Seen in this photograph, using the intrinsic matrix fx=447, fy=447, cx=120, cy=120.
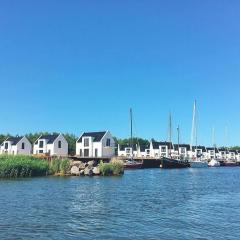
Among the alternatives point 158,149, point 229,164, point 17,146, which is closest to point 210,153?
point 158,149

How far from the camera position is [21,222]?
2358 centimetres

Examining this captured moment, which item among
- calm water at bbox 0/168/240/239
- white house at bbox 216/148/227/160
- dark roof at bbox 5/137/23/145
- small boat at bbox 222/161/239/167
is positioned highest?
dark roof at bbox 5/137/23/145

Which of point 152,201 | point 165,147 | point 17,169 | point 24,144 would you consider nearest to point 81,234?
point 152,201

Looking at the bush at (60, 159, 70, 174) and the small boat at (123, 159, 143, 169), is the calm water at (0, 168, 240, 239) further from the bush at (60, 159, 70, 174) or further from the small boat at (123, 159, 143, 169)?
the small boat at (123, 159, 143, 169)

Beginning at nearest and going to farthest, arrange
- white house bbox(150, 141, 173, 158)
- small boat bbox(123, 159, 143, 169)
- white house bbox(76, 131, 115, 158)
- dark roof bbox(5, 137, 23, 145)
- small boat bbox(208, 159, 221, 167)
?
1. small boat bbox(123, 159, 143, 169)
2. white house bbox(76, 131, 115, 158)
3. dark roof bbox(5, 137, 23, 145)
4. small boat bbox(208, 159, 221, 167)
5. white house bbox(150, 141, 173, 158)

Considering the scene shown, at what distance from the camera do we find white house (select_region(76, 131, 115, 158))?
112 metres

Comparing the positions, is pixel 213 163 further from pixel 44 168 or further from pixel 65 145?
pixel 44 168

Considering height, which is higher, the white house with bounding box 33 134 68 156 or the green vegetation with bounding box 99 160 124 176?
the white house with bounding box 33 134 68 156

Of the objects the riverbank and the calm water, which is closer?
the calm water

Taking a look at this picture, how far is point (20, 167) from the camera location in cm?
5856

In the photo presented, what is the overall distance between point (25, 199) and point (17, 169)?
25.2 meters

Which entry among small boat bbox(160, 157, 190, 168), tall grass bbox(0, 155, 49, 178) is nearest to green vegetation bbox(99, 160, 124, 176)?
tall grass bbox(0, 155, 49, 178)

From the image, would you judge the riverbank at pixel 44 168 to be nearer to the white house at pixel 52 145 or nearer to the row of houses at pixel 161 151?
the white house at pixel 52 145

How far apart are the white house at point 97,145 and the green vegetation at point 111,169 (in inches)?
1678
